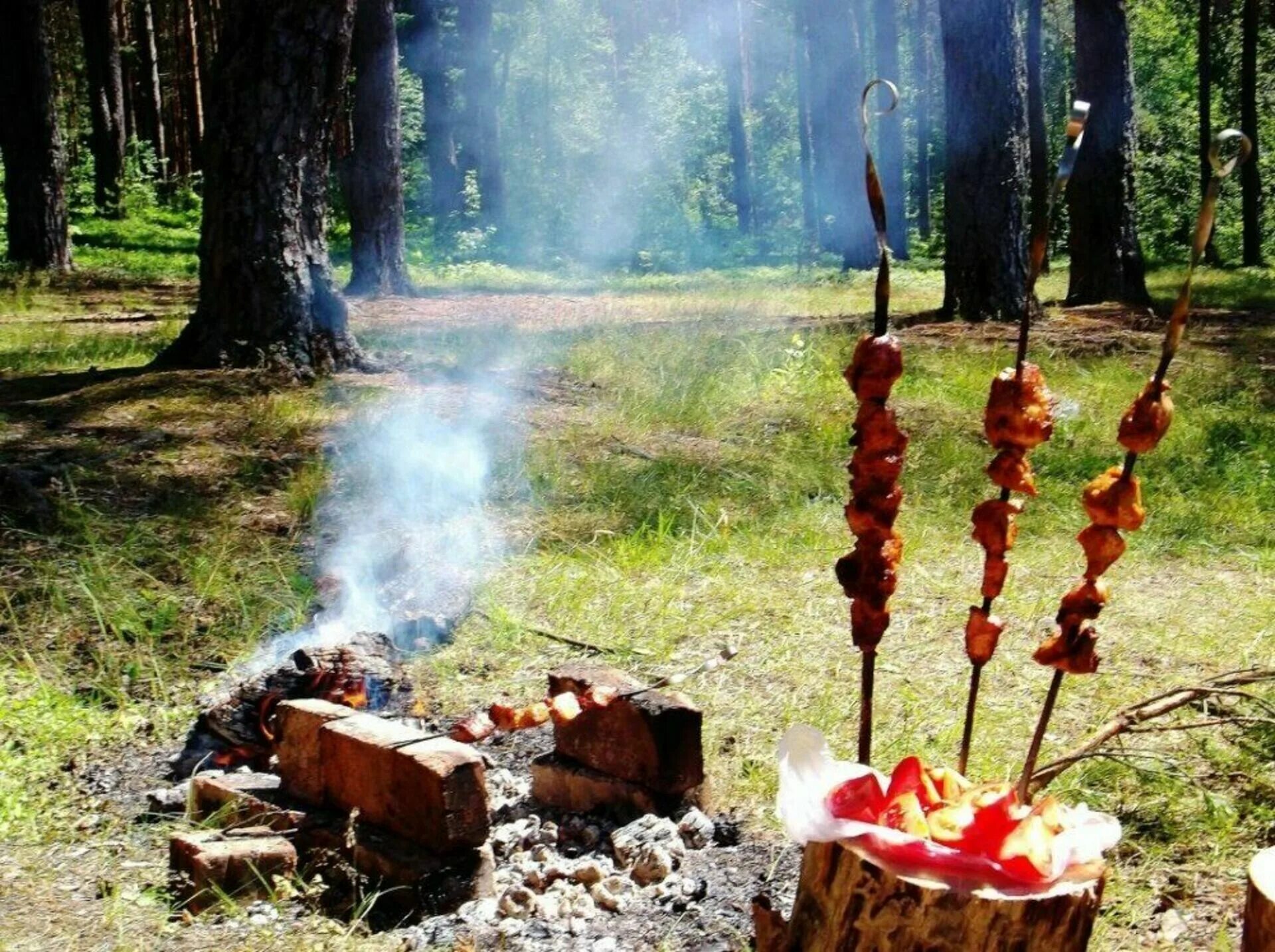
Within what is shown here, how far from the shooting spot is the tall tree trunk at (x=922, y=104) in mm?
33750

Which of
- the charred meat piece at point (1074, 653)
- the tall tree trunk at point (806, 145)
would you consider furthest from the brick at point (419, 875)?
the tall tree trunk at point (806, 145)

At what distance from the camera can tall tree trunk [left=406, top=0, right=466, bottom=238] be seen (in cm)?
2456

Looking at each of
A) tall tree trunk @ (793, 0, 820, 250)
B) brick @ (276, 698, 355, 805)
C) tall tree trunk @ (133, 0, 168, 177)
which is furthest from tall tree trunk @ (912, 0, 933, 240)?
brick @ (276, 698, 355, 805)

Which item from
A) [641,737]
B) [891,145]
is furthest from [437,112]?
[641,737]

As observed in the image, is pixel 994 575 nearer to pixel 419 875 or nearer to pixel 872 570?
pixel 872 570

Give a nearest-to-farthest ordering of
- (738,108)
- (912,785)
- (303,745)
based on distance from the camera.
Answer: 1. (912,785)
2. (303,745)
3. (738,108)

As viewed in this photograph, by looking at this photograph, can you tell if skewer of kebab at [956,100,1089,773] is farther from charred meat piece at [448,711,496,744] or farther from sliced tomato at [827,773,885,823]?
charred meat piece at [448,711,496,744]

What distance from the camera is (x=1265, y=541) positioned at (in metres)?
5.23

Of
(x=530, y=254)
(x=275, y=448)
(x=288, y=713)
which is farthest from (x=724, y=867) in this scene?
(x=530, y=254)

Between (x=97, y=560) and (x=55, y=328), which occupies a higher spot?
(x=55, y=328)

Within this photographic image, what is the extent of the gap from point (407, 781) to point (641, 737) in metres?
0.58

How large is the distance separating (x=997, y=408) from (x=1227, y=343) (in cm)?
858

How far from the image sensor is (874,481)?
5.86ft

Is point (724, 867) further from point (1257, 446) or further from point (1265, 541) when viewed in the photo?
point (1257, 446)
